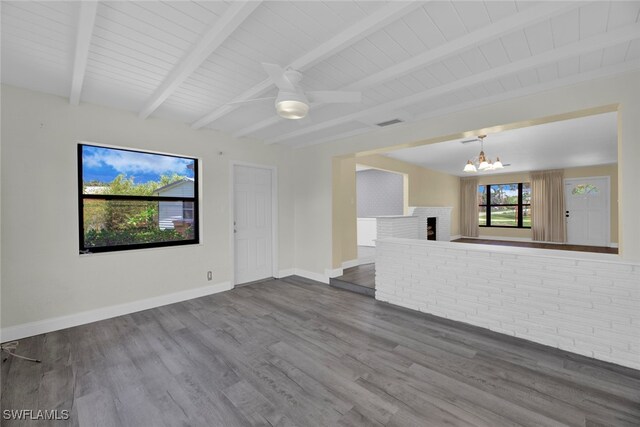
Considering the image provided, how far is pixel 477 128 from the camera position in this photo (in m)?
3.13

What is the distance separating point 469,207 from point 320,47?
10008mm

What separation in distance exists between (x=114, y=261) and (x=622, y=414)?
16.0 ft

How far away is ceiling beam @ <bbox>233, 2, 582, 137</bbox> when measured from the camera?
5.54 feet

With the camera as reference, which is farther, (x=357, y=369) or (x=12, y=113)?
(x=12, y=113)

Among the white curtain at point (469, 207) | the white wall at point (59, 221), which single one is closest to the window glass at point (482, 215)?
the white curtain at point (469, 207)

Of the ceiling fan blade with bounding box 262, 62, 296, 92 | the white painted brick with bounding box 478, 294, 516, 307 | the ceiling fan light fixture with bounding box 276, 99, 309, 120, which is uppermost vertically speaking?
the ceiling fan blade with bounding box 262, 62, 296, 92

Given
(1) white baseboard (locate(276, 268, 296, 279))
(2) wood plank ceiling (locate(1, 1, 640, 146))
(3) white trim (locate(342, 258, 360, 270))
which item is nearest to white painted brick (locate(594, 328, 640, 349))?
(2) wood plank ceiling (locate(1, 1, 640, 146))

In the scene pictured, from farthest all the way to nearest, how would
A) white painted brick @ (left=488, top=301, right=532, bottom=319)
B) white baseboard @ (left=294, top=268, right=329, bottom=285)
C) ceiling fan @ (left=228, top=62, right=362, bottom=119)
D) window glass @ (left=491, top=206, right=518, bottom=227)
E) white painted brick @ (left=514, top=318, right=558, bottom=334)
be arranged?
1. window glass @ (left=491, top=206, right=518, bottom=227)
2. white baseboard @ (left=294, top=268, right=329, bottom=285)
3. white painted brick @ (left=488, top=301, right=532, bottom=319)
4. white painted brick @ (left=514, top=318, right=558, bottom=334)
5. ceiling fan @ (left=228, top=62, right=362, bottom=119)

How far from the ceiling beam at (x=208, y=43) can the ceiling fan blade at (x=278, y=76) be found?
32cm

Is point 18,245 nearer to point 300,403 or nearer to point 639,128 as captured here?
point 300,403

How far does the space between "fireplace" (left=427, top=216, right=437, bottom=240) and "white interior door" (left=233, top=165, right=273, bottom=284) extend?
501 centimetres

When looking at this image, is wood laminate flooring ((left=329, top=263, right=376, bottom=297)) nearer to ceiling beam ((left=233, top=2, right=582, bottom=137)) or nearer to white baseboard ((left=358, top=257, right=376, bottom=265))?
white baseboard ((left=358, top=257, right=376, bottom=265))

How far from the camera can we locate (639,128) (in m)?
2.27

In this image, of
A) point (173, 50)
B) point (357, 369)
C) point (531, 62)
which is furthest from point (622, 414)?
point (173, 50)
